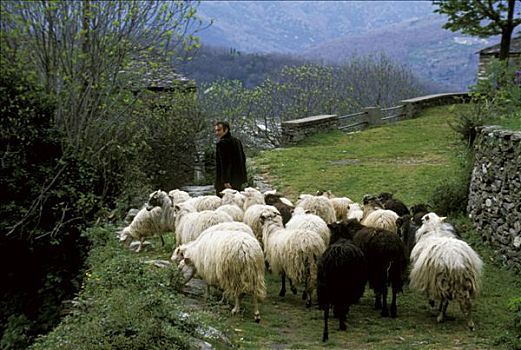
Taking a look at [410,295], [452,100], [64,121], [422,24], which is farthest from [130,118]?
[422,24]

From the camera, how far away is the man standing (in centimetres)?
→ 1104

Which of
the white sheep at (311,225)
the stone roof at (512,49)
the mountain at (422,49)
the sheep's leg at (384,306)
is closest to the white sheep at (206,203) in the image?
the white sheep at (311,225)

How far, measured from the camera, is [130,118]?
15.0 m

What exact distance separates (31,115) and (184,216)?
4.50 meters

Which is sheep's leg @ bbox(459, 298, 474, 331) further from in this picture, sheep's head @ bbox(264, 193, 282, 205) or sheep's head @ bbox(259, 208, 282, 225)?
sheep's head @ bbox(264, 193, 282, 205)

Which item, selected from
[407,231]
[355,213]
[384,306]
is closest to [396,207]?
[355,213]

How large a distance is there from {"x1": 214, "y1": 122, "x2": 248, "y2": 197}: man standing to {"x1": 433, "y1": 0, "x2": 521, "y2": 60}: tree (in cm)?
1681

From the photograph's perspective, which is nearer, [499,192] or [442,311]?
[442,311]

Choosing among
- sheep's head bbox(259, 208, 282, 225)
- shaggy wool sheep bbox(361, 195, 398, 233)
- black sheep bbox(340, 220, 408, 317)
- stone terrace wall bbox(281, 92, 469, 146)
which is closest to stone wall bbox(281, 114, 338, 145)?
stone terrace wall bbox(281, 92, 469, 146)

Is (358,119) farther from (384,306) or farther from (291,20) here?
(291,20)

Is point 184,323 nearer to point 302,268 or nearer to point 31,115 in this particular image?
point 302,268

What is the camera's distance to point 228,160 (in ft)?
36.9

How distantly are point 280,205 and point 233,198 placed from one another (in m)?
0.76

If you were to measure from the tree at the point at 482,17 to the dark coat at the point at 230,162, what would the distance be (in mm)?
16806
